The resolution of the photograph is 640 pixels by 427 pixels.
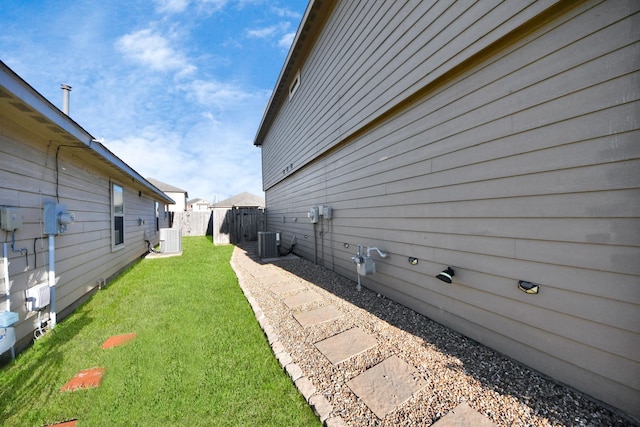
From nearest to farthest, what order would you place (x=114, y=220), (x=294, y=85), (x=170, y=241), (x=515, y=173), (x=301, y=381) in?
(x=301, y=381) → (x=515, y=173) → (x=114, y=220) → (x=294, y=85) → (x=170, y=241)

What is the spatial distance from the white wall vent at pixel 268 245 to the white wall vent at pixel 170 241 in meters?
3.81

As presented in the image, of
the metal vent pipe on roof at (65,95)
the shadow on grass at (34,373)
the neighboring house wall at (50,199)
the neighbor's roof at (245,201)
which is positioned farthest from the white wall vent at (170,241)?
the neighbor's roof at (245,201)

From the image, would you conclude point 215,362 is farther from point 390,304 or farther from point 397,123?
point 397,123

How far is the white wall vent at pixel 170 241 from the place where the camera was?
8.64m

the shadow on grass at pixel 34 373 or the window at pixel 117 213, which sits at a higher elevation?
the window at pixel 117 213

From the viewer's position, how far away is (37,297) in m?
2.57

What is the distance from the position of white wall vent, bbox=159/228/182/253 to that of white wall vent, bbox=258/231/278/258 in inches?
150

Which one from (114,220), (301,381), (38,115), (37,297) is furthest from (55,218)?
(301,381)

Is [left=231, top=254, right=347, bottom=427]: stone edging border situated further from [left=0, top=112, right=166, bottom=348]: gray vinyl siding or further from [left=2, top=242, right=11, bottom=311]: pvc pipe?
[left=0, top=112, right=166, bottom=348]: gray vinyl siding

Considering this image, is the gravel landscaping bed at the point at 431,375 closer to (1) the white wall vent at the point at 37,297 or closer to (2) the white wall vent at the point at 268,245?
(1) the white wall vent at the point at 37,297

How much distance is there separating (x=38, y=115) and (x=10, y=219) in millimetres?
1101

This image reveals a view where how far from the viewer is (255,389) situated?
184cm

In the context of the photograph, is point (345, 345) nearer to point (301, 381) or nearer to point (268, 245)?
point (301, 381)

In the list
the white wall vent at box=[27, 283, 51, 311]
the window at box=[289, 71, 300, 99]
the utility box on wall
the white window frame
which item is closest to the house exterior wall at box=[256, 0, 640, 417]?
the window at box=[289, 71, 300, 99]
